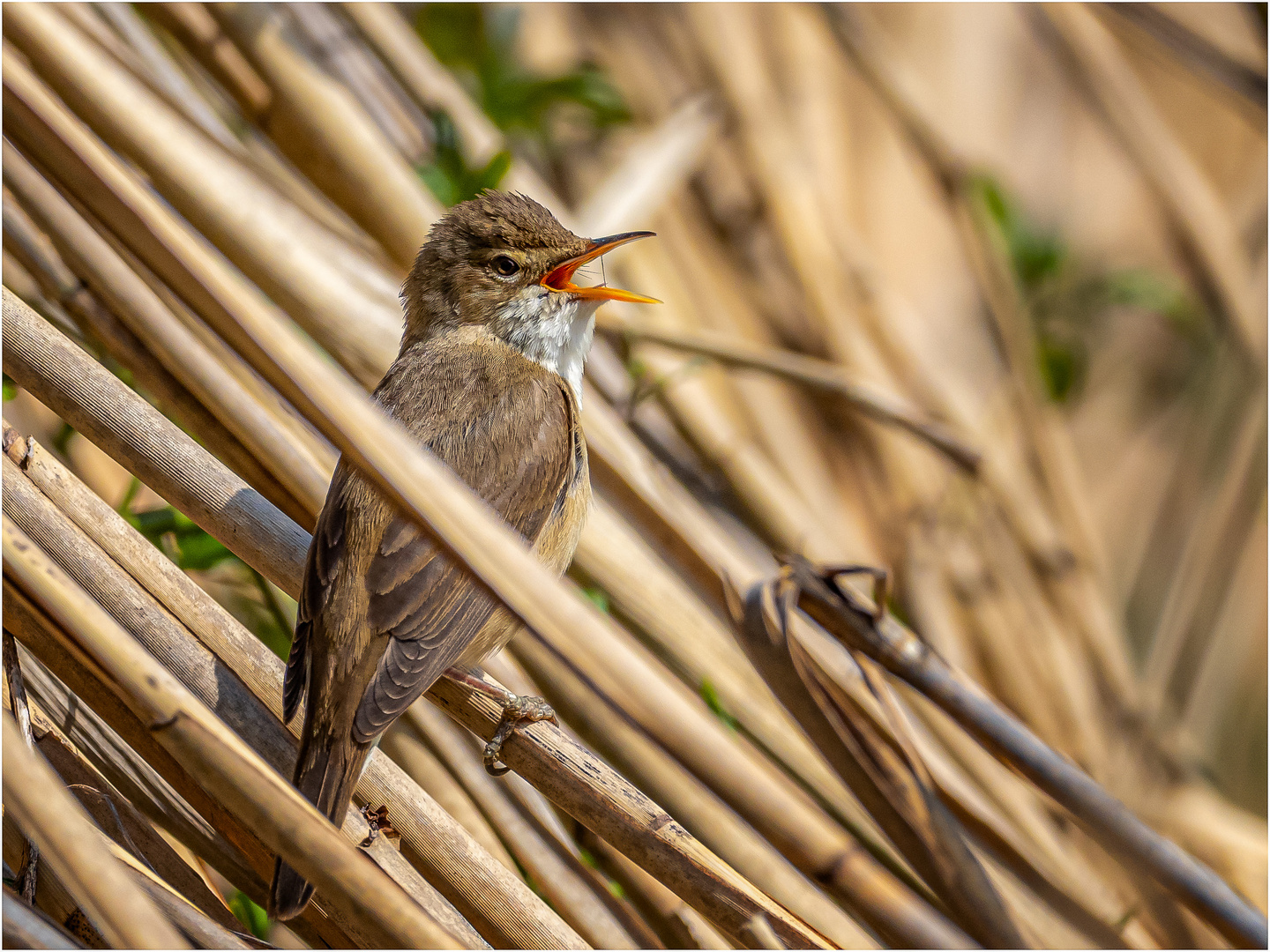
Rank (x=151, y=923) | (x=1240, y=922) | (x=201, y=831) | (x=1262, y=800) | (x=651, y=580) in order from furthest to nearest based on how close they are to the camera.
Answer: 1. (x=1262, y=800)
2. (x=651, y=580)
3. (x=201, y=831)
4. (x=1240, y=922)
5. (x=151, y=923)

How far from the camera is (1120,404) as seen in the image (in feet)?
15.7

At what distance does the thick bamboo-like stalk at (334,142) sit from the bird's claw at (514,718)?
3.79ft

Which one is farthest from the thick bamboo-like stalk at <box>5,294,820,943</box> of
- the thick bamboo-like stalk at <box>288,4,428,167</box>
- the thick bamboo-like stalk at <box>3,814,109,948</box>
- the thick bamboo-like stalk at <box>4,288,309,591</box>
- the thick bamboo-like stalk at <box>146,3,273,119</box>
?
the thick bamboo-like stalk at <box>288,4,428,167</box>

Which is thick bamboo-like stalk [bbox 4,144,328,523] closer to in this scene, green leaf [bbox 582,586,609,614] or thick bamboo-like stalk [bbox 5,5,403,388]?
thick bamboo-like stalk [bbox 5,5,403,388]

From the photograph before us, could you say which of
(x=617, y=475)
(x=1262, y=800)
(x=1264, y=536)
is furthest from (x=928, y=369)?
(x=1262, y=800)

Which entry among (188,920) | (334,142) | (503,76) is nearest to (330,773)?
(188,920)

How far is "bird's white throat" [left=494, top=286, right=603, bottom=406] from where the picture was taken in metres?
2.16

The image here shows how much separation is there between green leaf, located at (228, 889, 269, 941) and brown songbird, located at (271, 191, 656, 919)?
0.43 m

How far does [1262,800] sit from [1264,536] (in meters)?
1.23

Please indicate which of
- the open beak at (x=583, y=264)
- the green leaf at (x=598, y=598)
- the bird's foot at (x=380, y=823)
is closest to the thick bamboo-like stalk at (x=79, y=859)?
the bird's foot at (x=380, y=823)

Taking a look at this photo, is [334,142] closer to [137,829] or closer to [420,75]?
[420,75]

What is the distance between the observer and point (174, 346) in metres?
1.50

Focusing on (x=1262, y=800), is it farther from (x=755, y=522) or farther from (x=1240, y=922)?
(x=1240, y=922)

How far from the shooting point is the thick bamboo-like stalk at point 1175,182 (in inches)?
127
